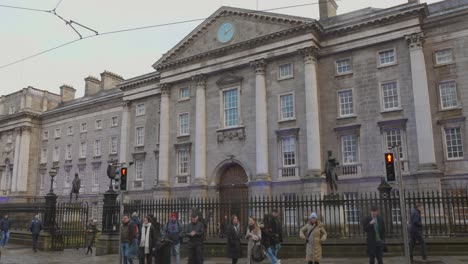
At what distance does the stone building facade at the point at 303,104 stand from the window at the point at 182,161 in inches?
4.8

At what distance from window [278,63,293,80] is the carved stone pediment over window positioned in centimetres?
527

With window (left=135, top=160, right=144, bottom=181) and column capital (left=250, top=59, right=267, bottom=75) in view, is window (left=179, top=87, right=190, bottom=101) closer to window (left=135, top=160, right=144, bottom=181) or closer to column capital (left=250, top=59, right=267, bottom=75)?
column capital (left=250, top=59, right=267, bottom=75)

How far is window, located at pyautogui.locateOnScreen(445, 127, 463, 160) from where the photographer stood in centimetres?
2699

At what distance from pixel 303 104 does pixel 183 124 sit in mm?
12126

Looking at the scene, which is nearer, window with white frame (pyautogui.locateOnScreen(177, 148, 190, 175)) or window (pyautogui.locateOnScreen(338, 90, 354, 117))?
window (pyautogui.locateOnScreen(338, 90, 354, 117))

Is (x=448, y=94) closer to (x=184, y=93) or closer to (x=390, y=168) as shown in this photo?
(x=390, y=168)

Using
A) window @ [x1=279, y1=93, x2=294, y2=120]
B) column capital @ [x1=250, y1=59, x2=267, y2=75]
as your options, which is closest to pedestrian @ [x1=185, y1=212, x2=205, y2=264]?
window @ [x1=279, y1=93, x2=294, y2=120]

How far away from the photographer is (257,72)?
33.8 metres

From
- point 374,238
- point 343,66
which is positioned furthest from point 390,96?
point 374,238

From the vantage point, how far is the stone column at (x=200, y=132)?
35.1 m

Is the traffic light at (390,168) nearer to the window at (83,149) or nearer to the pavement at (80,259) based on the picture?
the pavement at (80,259)

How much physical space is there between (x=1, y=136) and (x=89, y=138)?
2049 centimetres

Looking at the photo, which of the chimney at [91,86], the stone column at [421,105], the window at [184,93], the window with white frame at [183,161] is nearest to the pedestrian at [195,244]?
the stone column at [421,105]

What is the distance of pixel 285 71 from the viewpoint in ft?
109
